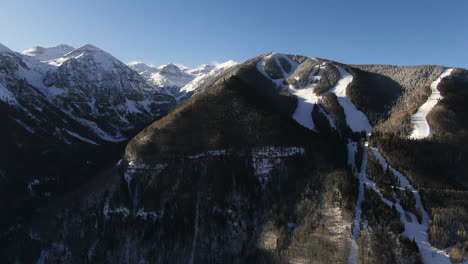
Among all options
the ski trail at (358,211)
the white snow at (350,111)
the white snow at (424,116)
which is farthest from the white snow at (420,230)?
the white snow at (350,111)

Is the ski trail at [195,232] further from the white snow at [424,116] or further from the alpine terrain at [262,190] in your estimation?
the white snow at [424,116]

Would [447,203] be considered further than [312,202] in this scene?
No

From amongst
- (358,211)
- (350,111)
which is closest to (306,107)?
(350,111)

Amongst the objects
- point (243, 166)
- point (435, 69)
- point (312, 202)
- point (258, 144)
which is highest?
point (435, 69)

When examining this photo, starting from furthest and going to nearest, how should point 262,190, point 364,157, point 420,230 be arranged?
1. point 364,157
2. point 262,190
3. point 420,230

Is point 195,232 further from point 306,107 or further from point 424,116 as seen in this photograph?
point 424,116

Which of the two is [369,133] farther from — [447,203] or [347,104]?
[447,203]

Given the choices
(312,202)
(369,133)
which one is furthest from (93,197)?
(369,133)

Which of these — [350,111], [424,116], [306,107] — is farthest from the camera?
[306,107]
